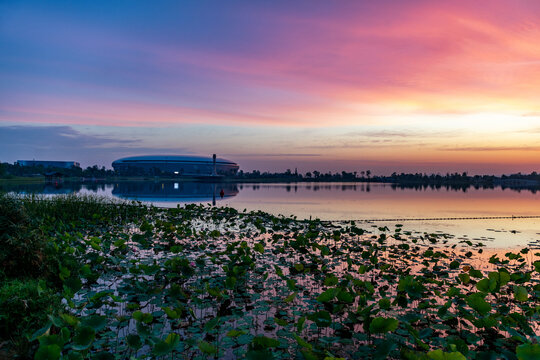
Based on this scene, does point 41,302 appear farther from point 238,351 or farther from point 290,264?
point 290,264

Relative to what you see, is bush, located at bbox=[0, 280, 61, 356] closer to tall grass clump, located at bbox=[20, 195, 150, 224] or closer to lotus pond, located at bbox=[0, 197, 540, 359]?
lotus pond, located at bbox=[0, 197, 540, 359]

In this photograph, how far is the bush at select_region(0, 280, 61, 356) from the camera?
5254mm

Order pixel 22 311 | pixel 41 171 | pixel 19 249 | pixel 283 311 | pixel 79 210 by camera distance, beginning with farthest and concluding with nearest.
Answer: pixel 41 171 → pixel 79 210 → pixel 19 249 → pixel 283 311 → pixel 22 311

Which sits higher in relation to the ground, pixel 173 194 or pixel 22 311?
pixel 22 311

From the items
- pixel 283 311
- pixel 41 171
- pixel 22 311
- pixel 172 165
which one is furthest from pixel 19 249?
pixel 172 165

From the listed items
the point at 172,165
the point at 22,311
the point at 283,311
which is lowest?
the point at 283,311

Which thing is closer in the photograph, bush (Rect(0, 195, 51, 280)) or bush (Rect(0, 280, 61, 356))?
bush (Rect(0, 280, 61, 356))

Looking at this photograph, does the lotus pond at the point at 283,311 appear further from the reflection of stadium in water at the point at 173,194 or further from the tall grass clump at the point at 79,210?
the reflection of stadium in water at the point at 173,194

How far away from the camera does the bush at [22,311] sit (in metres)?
5.25

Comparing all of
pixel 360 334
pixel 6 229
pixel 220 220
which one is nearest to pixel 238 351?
pixel 360 334

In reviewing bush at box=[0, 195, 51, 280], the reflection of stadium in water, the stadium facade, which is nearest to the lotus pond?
bush at box=[0, 195, 51, 280]

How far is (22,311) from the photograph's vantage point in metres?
5.49

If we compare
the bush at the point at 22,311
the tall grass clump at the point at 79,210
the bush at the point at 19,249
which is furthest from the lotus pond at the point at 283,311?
the tall grass clump at the point at 79,210

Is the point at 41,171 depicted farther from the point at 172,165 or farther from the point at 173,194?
the point at 173,194
